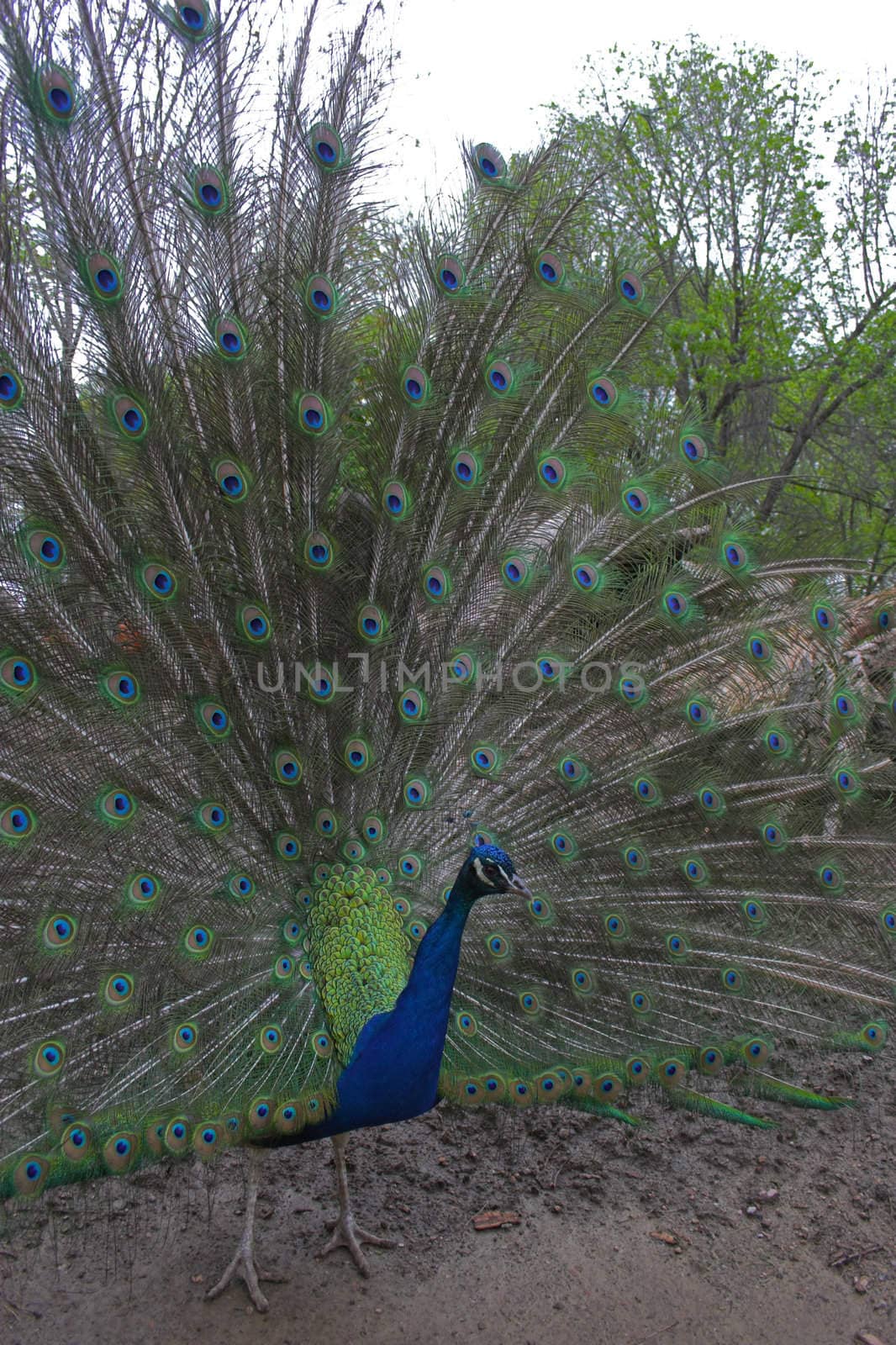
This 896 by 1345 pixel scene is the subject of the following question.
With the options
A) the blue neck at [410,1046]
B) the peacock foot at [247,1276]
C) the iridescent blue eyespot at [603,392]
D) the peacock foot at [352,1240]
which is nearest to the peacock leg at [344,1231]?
the peacock foot at [352,1240]

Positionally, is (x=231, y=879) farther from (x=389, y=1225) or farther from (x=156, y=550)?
(x=389, y=1225)

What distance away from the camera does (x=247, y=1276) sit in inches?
115

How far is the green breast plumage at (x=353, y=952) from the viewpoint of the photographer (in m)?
2.70

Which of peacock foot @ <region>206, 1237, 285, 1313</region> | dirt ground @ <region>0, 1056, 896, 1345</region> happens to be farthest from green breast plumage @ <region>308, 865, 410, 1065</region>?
peacock foot @ <region>206, 1237, 285, 1313</region>

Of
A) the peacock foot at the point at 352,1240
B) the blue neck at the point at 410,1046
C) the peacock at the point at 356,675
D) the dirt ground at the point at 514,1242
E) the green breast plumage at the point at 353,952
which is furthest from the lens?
the peacock foot at the point at 352,1240

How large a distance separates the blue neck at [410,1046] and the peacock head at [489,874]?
0.15ft

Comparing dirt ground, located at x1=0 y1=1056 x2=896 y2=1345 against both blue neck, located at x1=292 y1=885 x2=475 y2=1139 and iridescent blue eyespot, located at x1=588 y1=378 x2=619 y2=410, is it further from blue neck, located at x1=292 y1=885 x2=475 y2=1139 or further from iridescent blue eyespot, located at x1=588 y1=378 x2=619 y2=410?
iridescent blue eyespot, located at x1=588 y1=378 x2=619 y2=410

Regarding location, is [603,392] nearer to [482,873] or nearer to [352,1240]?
[482,873]

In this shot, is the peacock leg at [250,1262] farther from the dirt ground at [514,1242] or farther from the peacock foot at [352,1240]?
the peacock foot at [352,1240]

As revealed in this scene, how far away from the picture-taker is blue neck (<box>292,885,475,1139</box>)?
255cm

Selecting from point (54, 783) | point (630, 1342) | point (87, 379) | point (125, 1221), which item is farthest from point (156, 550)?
point (630, 1342)

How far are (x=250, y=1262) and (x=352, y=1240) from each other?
32 centimetres

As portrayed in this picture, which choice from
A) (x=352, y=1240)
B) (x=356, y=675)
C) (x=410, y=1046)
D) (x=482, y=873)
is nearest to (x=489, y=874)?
(x=482, y=873)

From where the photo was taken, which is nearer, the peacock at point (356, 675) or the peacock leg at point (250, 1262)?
the peacock at point (356, 675)
